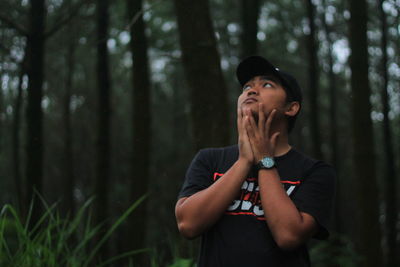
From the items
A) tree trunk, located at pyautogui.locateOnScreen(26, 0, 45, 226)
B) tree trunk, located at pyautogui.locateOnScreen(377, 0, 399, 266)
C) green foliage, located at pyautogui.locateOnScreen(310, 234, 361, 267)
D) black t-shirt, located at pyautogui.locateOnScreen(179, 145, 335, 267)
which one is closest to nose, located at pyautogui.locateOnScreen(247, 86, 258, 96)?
black t-shirt, located at pyautogui.locateOnScreen(179, 145, 335, 267)

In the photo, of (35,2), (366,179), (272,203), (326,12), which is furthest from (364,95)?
(326,12)

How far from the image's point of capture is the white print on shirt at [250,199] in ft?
8.07

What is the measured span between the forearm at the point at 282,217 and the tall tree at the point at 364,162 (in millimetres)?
5580

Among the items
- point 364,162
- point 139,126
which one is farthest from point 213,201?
point 139,126

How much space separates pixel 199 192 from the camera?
2.46 metres

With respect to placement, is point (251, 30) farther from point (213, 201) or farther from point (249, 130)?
point (213, 201)

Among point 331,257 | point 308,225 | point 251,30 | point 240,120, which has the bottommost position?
point 331,257

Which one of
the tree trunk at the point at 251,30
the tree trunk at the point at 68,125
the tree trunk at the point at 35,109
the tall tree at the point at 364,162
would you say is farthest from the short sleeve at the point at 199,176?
the tree trunk at the point at 68,125

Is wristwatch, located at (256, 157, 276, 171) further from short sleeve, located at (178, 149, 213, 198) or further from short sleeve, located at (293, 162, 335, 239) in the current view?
short sleeve, located at (178, 149, 213, 198)

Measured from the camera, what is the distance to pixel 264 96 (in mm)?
2627

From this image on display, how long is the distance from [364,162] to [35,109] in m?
4.97

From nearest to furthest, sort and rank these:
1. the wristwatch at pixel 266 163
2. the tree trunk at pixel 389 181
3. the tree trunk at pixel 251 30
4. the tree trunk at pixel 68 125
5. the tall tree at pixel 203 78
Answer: the wristwatch at pixel 266 163 < the tall tree at pixel 203 78 < the tree trunk at pixel 251 30 < the tree trunk at pixel 389 181 < the tree trunk at pixel 68 125

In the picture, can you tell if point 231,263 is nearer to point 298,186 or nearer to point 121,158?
point 298,186

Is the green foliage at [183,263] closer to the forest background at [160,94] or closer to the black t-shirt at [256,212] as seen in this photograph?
the forest background at [160,94]
